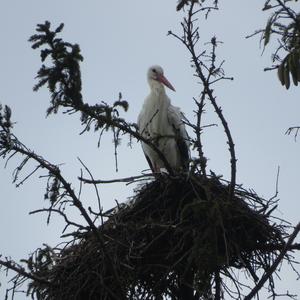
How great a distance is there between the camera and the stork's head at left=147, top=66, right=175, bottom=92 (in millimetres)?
6551

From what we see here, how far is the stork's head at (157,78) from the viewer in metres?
6.55

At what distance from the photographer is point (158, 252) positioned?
13.0 ft

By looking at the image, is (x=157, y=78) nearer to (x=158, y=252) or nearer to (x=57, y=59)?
(x=158, y=252)

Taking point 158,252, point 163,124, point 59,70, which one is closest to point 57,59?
point 59,70

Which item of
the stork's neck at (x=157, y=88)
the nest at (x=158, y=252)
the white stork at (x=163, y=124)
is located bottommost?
the nest at (x=158, y=252)

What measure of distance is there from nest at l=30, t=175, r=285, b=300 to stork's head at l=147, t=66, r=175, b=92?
239 cm

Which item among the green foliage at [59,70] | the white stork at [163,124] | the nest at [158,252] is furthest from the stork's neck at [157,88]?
the green foliage at [59,70]

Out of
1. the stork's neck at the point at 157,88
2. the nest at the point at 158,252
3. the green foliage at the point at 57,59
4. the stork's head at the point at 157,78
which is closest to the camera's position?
the green foliage at the point at 57,59

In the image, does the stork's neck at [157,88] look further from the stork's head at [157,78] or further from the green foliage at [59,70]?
the green foliage at [59,70]

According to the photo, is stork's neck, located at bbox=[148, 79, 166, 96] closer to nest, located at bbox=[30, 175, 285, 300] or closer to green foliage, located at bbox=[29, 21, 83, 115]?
nest, located at bbox=[30, 175, 285, 300]

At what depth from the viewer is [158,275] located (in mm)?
3885

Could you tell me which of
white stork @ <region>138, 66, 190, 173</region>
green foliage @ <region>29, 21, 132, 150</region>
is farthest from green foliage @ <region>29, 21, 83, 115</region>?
white stork @ <region>138, 66, 190, 173</region>

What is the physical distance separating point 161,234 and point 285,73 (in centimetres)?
156

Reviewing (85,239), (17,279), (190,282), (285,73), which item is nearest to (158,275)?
(190,282)
